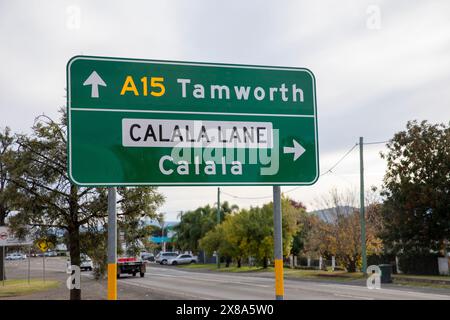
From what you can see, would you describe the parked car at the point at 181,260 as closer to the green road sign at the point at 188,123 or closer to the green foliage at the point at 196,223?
the green foliage at the point at 196,223

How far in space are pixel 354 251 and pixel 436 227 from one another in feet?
16.2

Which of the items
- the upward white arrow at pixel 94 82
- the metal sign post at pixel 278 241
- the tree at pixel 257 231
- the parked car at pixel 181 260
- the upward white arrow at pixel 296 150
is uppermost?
the upward white arrow at pixel 94 82

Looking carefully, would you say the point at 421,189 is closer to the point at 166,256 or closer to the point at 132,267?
the point at 132,267

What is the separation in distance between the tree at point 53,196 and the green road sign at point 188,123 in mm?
6906

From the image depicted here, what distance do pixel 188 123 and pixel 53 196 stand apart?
25.7 ft

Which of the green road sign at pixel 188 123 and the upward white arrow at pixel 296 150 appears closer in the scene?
the green road sign at pixel 188 123

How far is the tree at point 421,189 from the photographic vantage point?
31531 mm

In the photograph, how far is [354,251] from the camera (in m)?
33.9

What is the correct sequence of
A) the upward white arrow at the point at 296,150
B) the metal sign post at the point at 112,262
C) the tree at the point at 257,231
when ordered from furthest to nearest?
the tree at the point at 257,231 → the upward white arrow at the point at 296,150 → the metal sign post at the point at 112,262

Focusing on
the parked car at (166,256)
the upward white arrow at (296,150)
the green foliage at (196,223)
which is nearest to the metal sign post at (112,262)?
the upward white arrow at (296,150)

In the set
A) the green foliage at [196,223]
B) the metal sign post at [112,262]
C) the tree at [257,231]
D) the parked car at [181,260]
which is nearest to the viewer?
the metal sign post at [112,262]

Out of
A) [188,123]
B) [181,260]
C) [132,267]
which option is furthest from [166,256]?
[188,123]

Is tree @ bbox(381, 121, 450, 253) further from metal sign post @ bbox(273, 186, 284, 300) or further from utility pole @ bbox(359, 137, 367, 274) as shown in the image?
metal sign post @ bbox(273, 186, 284, 300)
